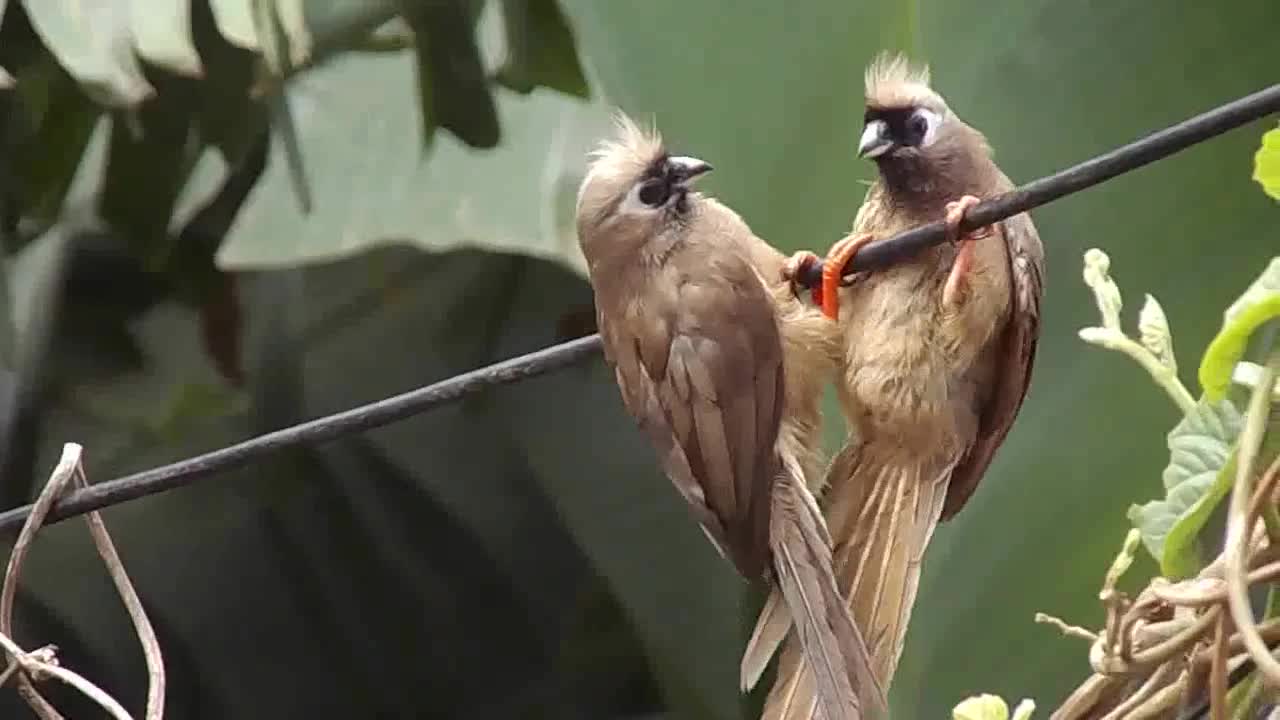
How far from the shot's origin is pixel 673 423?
1095 millimetres

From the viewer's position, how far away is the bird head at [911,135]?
1184 millimetres

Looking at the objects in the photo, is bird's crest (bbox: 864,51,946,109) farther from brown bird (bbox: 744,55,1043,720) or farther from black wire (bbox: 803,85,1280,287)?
black wire (bbox: 803,85,1280,287)

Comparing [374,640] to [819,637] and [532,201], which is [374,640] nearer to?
[532,201]

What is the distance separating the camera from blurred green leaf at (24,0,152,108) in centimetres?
194

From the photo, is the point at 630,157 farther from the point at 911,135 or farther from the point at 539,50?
the point at 539,50

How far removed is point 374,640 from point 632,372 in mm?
1072

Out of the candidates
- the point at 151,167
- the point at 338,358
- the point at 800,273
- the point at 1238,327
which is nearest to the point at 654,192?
the point at 800,273

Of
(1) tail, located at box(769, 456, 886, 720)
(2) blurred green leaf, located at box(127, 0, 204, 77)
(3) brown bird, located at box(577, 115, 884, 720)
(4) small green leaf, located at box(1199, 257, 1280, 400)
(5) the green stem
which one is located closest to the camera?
(4) small green leaf, located at box(1199, 257, 1280, 400)

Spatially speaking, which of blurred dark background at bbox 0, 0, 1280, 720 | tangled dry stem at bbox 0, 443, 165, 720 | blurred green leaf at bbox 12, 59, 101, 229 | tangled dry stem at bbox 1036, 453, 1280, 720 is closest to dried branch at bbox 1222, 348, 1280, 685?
tangled dry stem at bbox 1036, 453, 1280, 720

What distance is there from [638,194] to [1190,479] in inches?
21.3

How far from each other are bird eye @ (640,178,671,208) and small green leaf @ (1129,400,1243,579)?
0.51 metres

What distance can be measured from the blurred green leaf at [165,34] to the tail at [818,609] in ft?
4.19

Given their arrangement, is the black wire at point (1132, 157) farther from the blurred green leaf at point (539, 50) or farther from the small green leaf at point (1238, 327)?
the blurred green leaf at point (539, 50)

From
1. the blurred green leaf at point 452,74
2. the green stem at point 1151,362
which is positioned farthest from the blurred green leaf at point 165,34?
the green stem at point 1151,362
